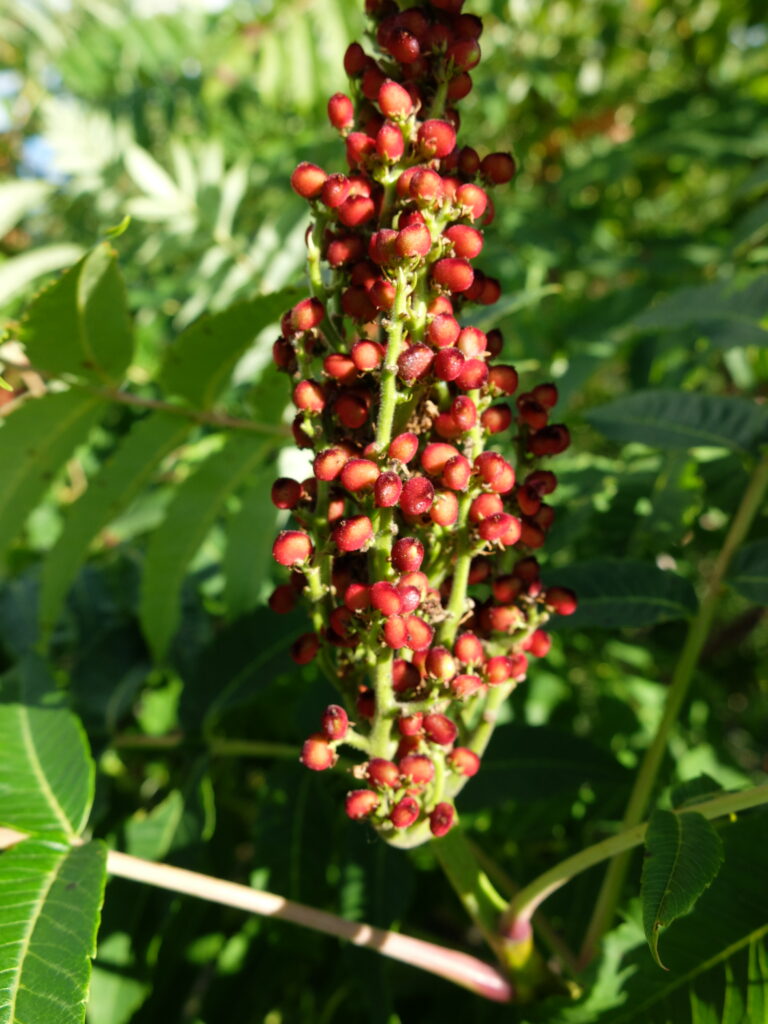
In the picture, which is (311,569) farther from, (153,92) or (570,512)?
(153,92)

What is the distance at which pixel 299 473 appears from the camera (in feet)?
5.80

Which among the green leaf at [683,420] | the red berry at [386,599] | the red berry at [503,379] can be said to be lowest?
the red berry at [386,599]

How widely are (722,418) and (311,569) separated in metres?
0.95

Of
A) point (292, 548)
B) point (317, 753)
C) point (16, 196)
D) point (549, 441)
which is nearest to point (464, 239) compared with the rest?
point (549, 441)

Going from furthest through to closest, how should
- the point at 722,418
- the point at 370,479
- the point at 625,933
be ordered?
the point at 722,418
the point at 625,933
the point at 370,479

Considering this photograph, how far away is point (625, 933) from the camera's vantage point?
51.1 inches

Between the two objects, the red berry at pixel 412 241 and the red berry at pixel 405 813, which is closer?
the red berry at pixel 412 241

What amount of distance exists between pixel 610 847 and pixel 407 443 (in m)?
0.59

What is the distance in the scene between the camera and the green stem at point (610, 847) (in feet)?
3.34

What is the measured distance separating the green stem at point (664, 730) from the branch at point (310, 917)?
21 cm

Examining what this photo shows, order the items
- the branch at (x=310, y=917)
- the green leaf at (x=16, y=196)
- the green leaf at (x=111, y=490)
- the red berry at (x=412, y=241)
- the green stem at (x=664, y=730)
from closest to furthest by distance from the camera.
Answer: the red berry at (x=412, y=241) → the branch at (x=310, y=917) → the green stem at (x=664, y=730) → the green leaf at (x=111, y=490) → the green leaf at (x=16, y=196)

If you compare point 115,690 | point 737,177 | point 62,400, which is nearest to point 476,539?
point 62,400

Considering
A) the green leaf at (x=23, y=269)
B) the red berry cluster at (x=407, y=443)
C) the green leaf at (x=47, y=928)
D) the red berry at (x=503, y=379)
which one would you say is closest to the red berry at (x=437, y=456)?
the red berry cluster at (x=407, y=443)

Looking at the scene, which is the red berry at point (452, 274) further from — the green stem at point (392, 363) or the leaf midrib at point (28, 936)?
the leaf midrib at point (28, 936)
